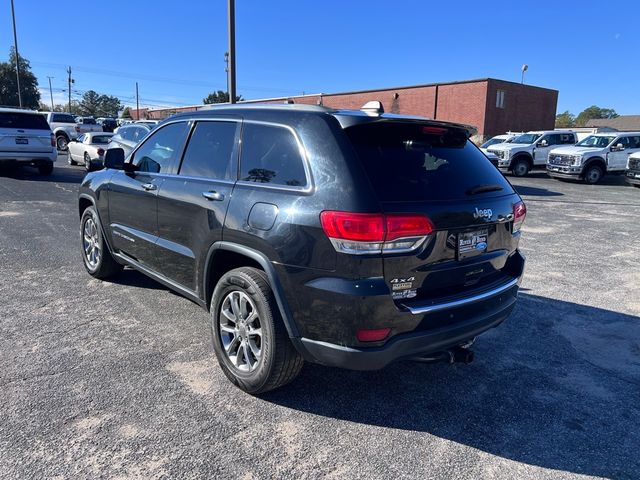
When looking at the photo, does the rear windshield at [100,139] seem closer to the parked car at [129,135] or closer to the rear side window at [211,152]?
the parked car at [129,135]

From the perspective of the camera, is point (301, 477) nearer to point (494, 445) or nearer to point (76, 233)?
point (494, 445)

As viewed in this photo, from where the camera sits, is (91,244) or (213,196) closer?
(213,196)

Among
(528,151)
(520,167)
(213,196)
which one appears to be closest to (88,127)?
(520,167)

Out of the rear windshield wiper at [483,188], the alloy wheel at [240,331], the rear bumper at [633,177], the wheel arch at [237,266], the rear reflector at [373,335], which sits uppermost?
the rear windshield wiper at [483,188]

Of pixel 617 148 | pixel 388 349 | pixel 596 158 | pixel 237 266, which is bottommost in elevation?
pixel 388 349

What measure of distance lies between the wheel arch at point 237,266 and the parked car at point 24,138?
1314cm

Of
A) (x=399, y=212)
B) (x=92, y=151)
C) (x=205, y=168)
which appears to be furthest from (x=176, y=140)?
(x=92, y=151)

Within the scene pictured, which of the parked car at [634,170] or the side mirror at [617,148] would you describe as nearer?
the parked car at [634,170]

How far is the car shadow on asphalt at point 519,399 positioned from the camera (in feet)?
9.25

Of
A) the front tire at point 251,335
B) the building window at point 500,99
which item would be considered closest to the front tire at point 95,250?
the front tire at point 251,335

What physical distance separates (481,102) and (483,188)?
115ft

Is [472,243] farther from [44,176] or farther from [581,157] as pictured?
[581,157]

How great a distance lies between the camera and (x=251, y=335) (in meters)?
3.21

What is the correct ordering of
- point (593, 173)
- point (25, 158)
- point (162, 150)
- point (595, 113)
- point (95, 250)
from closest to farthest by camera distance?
point (162, 150), point (95, 250), point (25, 158), point (593, 173), point (595, 113)
